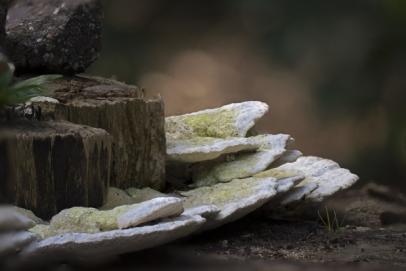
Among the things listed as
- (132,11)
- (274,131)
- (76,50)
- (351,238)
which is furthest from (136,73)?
(351,238)

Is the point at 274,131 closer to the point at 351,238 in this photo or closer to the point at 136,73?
the point at 136,73

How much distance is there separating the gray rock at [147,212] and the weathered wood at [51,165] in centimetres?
42

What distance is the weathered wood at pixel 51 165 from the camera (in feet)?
9.66

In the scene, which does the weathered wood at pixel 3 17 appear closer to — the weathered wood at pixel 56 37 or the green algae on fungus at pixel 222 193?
the weathered wood at pixel 56 37

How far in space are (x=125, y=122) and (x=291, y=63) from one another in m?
2.04

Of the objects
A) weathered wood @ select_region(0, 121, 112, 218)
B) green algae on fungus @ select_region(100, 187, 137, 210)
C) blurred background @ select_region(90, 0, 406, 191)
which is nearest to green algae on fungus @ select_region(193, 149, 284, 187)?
green algae on fungus @ select_region(100, 187, 137, 210)

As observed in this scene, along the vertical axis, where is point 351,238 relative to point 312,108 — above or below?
below

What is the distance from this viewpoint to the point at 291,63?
17.3 ft

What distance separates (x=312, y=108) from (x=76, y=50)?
218 cm

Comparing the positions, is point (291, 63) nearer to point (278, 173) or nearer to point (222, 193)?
point (278, 173)

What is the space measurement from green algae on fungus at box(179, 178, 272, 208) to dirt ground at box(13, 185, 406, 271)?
17cm

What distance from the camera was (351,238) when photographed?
142 inches

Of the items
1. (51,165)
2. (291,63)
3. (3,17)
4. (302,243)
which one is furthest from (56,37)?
(291,63)

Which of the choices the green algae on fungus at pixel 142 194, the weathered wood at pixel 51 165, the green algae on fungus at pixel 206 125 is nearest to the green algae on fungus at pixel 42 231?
the weathered wood at pixel 51 165
